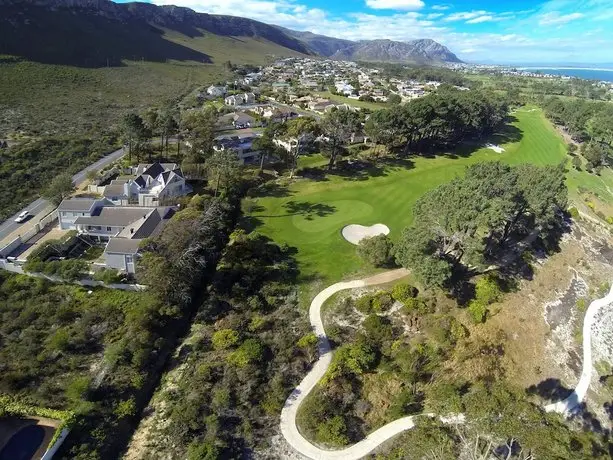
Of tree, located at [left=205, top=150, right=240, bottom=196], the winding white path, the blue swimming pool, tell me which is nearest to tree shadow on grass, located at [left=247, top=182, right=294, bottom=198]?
tree, located at [left=205, top=150, right=240, bottom=196]

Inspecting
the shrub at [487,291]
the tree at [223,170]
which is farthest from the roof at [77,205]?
the shrub at [487,291]

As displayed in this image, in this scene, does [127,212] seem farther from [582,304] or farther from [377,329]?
[582,304]

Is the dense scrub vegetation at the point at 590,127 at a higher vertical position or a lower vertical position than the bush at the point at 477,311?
higher

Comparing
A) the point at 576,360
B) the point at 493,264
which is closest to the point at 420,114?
the point at 493,264

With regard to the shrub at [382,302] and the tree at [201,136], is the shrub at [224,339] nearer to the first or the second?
the shrub at [382,302]

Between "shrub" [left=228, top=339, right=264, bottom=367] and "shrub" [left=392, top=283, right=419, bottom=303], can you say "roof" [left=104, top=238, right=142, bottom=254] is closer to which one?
"shrub" [left=228, top=339, right=264, bottom=367]
